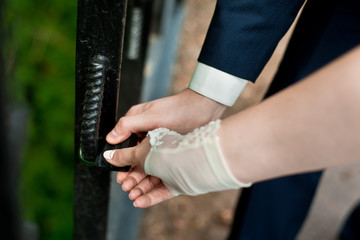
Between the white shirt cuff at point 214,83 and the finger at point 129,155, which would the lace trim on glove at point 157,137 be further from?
the white shirt cuff at point 214,83

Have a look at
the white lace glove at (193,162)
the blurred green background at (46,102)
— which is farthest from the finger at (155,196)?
the blurred green background at (46,102)

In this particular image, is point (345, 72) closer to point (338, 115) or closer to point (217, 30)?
point (338, 115)

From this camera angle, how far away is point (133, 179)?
0.90 m

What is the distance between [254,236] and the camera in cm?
187

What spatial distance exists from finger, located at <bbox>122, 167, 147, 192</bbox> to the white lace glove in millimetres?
135

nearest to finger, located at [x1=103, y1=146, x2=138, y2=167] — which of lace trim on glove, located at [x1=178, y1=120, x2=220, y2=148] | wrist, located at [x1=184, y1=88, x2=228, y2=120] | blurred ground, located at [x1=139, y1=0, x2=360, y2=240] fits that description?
lace trim on glove, located at [x1=178, y1=120, x2=220, y2=148]

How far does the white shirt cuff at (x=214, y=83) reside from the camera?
977mm

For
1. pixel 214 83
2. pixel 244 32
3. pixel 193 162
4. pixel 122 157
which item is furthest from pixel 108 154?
pixel 244 32

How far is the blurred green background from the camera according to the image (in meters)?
2.20

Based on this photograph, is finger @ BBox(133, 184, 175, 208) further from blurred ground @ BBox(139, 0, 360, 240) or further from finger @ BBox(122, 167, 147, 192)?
blurred ground @ BBox(139, 0, 360, 240)

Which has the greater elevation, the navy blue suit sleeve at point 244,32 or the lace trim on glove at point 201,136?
the navy blue suit sleeve at point 244,32

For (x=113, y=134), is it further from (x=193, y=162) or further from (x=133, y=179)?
(x=193, y=162)

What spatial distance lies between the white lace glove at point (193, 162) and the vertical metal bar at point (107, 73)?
172 mm

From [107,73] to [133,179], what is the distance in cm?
29
